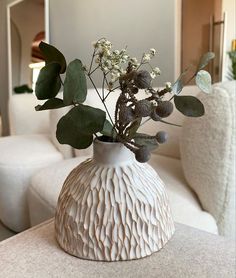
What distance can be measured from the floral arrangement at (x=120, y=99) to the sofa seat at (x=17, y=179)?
945mm

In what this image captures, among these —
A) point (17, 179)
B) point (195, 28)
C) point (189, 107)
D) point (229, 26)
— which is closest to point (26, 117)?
point (17, 179)

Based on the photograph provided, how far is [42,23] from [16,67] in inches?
26.7

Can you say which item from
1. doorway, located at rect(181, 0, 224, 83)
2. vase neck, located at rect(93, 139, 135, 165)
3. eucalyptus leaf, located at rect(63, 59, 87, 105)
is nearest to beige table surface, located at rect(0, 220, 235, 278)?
vase neck, located at rect(93, 139, 135, 165)

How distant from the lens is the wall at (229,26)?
70.9 inches

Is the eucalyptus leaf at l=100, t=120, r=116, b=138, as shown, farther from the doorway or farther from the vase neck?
the doorway

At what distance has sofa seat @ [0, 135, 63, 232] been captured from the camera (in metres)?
1.34

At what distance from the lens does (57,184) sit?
3.40 ft

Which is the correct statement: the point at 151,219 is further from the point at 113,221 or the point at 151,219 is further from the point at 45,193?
the point at 45,193

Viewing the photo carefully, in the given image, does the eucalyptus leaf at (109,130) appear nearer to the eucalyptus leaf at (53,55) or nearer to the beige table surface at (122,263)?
the eucalyptus leaf at (53,55)

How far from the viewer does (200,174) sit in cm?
86

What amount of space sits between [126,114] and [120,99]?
4cm

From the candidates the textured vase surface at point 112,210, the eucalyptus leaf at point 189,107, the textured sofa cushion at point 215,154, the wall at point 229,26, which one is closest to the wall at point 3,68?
the wall at point 229,26

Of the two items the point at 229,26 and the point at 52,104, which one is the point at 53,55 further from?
the point at 229,26

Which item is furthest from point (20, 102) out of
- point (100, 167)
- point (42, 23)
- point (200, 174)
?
point (100, 167)
